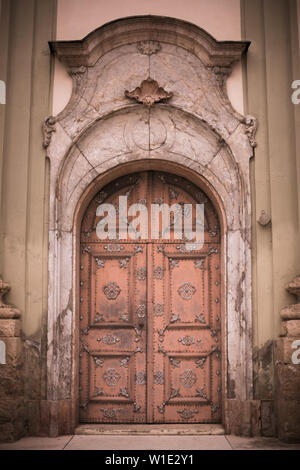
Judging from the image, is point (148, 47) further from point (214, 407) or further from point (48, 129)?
point (214, 407)

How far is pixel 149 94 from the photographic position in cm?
642

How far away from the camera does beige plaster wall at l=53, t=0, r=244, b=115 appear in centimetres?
648

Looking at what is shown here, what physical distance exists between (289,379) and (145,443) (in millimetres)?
1577

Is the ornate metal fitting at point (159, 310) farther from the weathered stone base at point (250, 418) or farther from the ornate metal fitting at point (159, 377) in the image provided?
the weathered stone base at point (250, 418)

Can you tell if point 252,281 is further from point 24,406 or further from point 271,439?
point 24,406

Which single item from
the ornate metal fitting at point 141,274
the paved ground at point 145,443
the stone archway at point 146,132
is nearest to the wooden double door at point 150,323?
the ornate metal fitting at point 141,274

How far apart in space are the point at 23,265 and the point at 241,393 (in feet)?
8.94

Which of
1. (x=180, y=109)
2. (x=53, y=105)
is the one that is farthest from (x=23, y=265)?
(x=180, y=109)

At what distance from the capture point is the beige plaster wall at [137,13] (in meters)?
6.48

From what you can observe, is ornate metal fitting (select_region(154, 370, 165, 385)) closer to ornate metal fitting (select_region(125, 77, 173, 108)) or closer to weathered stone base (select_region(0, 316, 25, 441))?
weathered stone base (select_region(0, 316, 25, 441))

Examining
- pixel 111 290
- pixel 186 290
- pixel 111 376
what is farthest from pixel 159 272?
pixel 111 376

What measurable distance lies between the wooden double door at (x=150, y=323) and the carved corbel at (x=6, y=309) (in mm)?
804

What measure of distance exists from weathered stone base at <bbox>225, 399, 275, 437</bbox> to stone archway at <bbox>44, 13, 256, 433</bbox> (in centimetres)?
63

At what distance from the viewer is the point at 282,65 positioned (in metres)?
6.38
